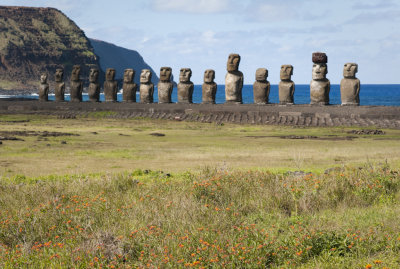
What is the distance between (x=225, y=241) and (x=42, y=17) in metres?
195

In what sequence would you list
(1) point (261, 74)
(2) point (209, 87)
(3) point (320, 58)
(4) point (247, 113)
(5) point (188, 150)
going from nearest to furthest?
(5) point (188, 150) < (3) point (320, 58) < (4) point (247, 113) < (1) point (261, 74) < (2) point (209, 87)

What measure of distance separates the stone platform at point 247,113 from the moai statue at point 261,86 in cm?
54

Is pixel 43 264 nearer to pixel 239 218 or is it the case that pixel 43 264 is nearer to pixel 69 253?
pixel 69 253

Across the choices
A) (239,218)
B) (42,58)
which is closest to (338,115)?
(239,218)

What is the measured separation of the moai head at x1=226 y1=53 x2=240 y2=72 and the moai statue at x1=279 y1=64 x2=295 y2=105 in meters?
2.32

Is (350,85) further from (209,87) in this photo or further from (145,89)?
(145,89)

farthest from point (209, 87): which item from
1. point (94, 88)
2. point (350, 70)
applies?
point (94, 88)

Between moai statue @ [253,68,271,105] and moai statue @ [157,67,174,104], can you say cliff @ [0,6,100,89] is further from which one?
moai statue @ [253,68,271,105]

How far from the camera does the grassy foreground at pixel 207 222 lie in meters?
6.05

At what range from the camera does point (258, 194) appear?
8914 millimetres

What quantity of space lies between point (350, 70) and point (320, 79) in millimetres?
1362

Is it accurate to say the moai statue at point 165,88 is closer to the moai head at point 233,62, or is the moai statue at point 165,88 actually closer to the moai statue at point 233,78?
the moai statue at point 233,78

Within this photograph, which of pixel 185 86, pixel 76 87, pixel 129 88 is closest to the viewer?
pixel 185 86

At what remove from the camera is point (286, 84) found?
25.2 m
